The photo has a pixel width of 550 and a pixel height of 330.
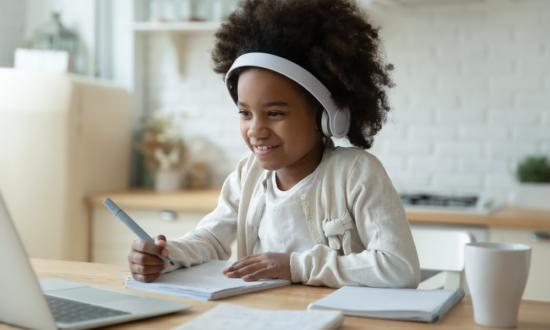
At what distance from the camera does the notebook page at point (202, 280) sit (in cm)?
102

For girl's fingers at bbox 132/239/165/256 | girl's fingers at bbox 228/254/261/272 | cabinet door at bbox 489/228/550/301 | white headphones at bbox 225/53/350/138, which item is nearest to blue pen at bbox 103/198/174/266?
girl's fingers at bbox 132/239/165/256

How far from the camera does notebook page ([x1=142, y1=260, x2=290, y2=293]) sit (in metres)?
1.02

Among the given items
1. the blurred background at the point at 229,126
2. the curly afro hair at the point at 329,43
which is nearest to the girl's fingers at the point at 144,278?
the curly afro hair at the point at 329,43

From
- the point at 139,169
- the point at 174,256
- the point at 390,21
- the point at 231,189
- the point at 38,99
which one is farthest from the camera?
the point at 139,169

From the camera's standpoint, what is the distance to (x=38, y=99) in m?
2.62

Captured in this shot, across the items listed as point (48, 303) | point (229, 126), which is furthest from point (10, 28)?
point (48, 303)

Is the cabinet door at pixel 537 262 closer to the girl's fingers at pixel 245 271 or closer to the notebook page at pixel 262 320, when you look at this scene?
the girl's fingers at pixel 245 271

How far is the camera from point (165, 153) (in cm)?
310

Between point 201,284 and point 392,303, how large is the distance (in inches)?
13.4

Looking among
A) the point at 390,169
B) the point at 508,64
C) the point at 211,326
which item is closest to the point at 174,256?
the point at 211,326

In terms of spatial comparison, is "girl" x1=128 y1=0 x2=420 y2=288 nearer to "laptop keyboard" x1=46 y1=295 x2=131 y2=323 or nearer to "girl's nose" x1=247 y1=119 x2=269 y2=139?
"girl's nose" x1=247 y1=119 x2=269 y2=139

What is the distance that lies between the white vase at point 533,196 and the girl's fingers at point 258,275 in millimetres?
1753

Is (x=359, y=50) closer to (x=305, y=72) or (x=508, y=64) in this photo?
(x=305, y=72)

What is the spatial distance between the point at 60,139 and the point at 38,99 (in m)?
0.20
